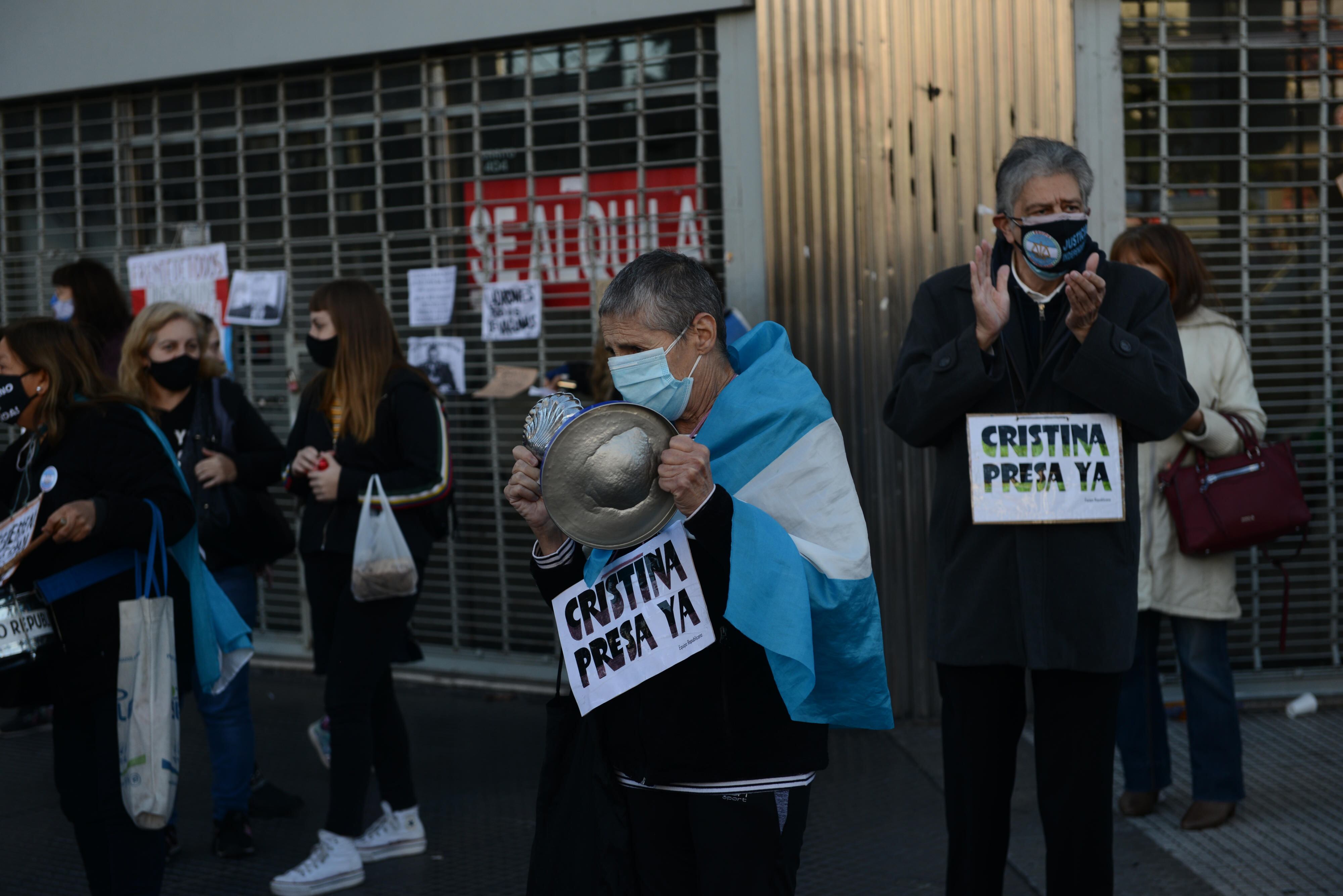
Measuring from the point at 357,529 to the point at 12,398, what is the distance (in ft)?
3.71

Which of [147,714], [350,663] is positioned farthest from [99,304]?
[147,714]

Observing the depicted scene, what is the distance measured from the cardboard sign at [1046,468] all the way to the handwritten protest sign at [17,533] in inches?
97.8

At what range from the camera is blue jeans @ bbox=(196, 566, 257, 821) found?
4594mm

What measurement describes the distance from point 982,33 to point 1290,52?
1.50 meters

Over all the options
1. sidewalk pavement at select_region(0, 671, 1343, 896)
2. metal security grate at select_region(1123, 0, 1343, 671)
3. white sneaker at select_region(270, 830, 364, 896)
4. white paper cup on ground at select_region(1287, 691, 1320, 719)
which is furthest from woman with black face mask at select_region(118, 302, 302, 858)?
white paper cup on ground at select_region(1287, 691, 1320, 719)

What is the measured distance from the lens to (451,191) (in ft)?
22.5

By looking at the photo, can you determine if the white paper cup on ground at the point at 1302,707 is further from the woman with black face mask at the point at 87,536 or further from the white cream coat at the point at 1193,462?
the woman with black face mask at the point at 87,536

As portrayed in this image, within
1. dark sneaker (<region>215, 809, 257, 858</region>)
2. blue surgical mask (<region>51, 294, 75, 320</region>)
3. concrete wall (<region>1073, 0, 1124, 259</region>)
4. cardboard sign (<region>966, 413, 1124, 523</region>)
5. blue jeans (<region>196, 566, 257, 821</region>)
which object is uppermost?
concrete wall (<region>1073, 0, 1124, 259</region>)

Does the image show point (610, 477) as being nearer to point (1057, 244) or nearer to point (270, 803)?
point (1057, 244)

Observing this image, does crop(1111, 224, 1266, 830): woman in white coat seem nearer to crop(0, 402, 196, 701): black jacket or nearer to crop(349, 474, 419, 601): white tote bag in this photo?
crop(349, 474, 419, 601): white tote bag

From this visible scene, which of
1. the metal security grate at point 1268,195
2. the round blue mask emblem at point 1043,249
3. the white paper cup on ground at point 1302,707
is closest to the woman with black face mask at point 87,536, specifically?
the round blue mask emblem at point 1043,249

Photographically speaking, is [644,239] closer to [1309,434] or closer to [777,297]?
Result: [777,297]

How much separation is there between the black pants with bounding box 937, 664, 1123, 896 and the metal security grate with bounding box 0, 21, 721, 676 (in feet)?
11.5

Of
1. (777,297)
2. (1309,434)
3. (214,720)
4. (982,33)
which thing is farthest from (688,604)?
(1309,434)
